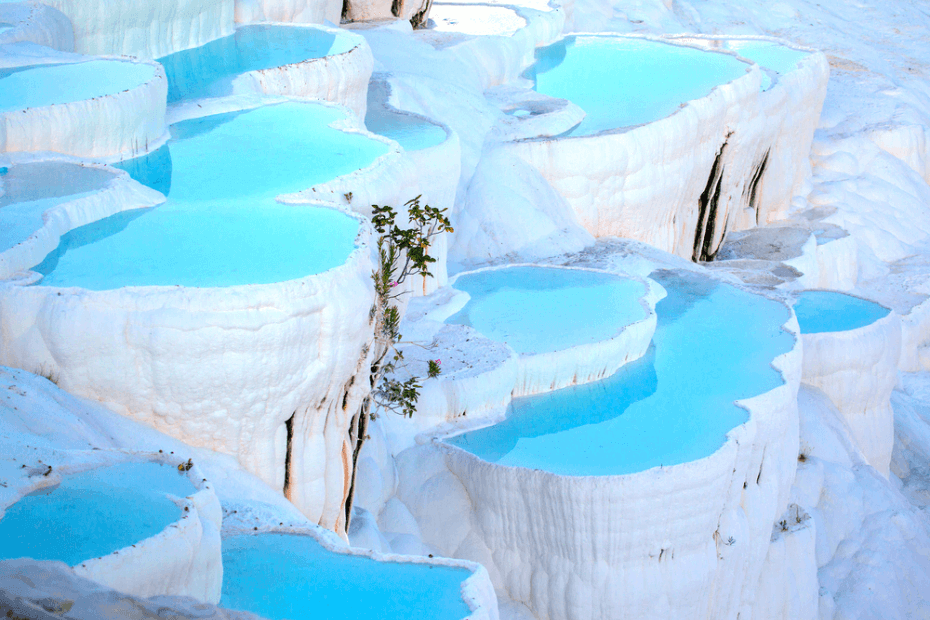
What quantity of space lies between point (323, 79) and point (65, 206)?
4.57m

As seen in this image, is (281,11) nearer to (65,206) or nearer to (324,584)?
(65,206)

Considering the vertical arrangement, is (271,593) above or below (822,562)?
above

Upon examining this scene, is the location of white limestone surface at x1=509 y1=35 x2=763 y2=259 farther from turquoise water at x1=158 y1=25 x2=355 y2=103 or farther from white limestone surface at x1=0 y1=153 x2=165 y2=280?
white limestone surface at x1=0 y1=153 x2=165 y2=280

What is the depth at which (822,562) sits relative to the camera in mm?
10734

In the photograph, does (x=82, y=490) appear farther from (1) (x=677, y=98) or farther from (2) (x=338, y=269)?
(1) (x=677, y=98)

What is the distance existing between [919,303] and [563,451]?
9.70 meters

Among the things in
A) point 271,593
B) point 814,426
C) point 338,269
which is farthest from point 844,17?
point 271,593

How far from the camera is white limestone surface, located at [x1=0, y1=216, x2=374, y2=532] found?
224 inches

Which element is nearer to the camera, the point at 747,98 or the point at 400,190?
the point at 400,190

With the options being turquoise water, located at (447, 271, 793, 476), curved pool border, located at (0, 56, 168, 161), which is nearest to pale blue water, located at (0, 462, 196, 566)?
curved pool border, located at (0, 56, 168, 161)

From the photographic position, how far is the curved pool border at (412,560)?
5.23m

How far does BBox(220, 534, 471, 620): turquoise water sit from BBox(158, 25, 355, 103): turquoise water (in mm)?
5655

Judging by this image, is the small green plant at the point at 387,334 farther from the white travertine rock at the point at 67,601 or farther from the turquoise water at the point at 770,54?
the turquoise water at the point at 770,54

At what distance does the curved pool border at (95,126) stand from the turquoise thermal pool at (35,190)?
0.23 meters
